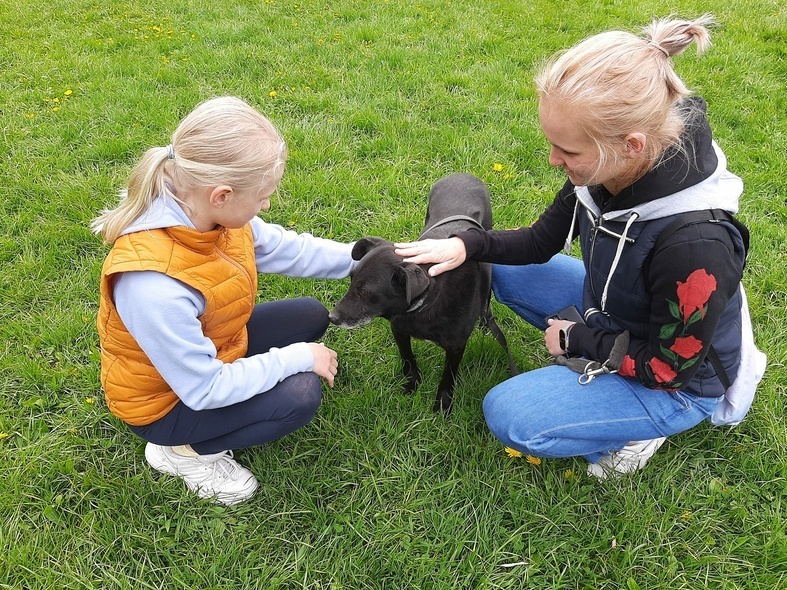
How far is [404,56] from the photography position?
225 inches

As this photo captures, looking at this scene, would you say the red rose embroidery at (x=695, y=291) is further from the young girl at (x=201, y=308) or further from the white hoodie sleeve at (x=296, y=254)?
the white hoodie sleeve at (x=296, y=254)

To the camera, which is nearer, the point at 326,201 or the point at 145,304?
the point at 145,304

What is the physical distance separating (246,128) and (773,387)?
9.27ft

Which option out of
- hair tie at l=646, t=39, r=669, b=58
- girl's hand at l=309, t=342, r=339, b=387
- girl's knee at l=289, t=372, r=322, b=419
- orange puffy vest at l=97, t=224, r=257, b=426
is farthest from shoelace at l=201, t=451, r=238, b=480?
hair tie at l=646, t=39, r=669, b=58

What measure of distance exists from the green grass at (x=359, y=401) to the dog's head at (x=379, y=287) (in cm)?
49

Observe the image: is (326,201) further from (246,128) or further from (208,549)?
(208,549)

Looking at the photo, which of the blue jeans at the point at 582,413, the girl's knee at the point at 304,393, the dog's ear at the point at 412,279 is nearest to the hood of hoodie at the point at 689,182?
the blue jeans at the point at 582,413

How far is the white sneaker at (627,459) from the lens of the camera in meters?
2.42

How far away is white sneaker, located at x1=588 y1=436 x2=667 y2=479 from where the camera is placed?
2416 mm

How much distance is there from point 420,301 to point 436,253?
24 cm

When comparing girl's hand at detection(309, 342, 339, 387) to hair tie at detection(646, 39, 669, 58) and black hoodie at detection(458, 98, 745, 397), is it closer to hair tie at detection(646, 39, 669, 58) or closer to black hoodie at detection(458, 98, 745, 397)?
black hoodie at detection(458, 98, 745, 397)

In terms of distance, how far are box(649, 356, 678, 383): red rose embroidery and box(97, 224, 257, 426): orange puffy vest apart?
5.46 ft

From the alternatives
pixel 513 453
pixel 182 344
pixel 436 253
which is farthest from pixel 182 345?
pixel 513 453

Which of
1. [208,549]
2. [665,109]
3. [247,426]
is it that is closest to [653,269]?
[665,109]
